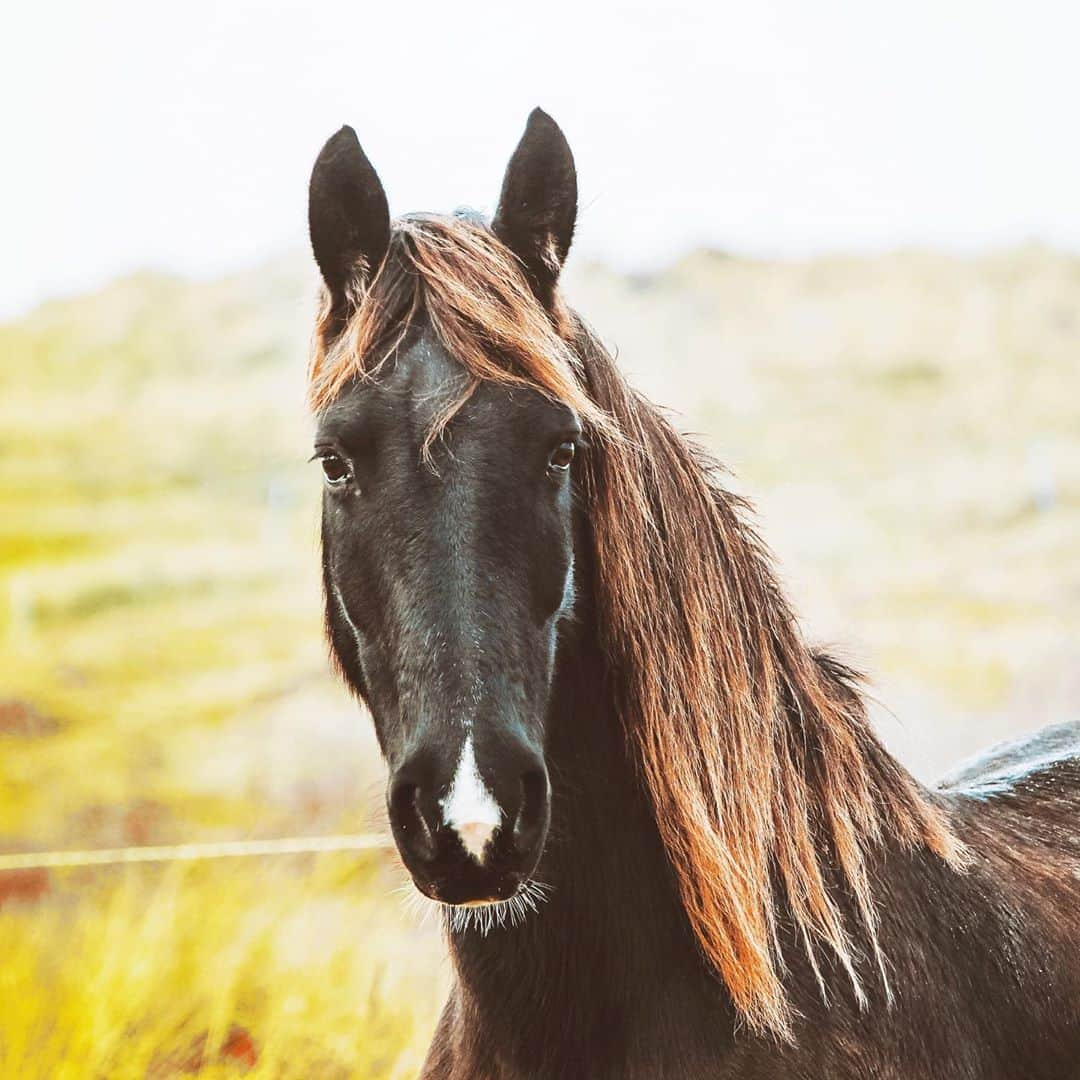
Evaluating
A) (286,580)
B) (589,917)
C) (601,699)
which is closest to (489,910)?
(589,917)

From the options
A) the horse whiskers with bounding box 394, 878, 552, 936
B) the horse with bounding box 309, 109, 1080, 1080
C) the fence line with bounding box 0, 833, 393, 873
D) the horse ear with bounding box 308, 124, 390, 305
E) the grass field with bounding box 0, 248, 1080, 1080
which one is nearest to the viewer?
the horse with bounding box 309, 109, 1080, 1080

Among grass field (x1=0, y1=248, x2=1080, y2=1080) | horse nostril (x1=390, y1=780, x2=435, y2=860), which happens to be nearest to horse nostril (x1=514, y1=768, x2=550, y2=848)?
horse nostril (x1=390, y1=780, x2=435, y2=860)

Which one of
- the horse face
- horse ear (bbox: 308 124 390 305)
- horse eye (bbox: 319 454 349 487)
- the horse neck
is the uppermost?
horse ear (bbox: 308 124 390 305)

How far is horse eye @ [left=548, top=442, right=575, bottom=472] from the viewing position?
1639 mm

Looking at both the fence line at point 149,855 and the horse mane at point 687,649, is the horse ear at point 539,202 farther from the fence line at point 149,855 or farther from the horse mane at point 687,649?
the fence line at point 149,855

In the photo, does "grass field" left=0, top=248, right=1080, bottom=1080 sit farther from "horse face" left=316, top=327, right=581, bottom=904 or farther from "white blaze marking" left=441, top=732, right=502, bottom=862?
"white blaze marking" left=441, top=732, right=502, bottom=862

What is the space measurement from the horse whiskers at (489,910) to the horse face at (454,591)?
0.28 metres

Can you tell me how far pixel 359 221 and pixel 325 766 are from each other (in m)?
4.50

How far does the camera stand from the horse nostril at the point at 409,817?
1.36 meters

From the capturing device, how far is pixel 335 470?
5.57ft

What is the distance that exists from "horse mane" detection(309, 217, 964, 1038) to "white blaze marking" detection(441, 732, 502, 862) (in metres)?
0.44

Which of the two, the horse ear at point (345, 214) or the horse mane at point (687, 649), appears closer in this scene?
the horse mane at point (687, 649)

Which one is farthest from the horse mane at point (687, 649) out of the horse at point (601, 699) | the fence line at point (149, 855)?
the fence line at point (149, 855)

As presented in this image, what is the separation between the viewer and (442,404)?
5.31ft
